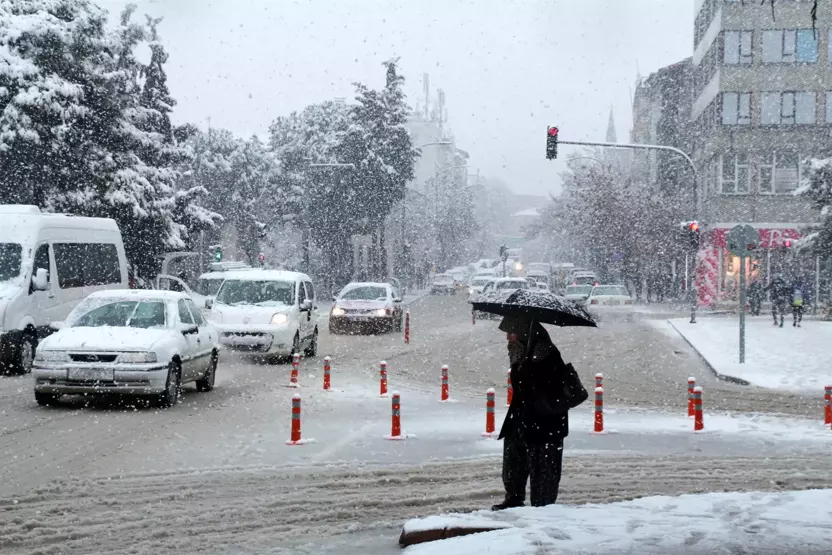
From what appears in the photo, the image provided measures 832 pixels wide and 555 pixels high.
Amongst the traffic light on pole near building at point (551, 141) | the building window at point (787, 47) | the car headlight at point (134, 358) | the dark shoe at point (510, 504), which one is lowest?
the dark shoe at point (510, 504)

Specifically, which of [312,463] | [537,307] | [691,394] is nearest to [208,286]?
[691,394]

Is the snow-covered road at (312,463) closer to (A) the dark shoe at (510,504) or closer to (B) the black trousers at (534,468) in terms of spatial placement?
(A) the dark shoe at (510,504)

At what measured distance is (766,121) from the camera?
181 ft

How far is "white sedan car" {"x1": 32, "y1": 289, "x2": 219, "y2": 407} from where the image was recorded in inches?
572

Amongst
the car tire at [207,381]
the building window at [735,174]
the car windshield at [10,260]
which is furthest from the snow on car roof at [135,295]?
the building window at [735,174]

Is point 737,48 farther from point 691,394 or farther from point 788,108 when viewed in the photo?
point 691,394

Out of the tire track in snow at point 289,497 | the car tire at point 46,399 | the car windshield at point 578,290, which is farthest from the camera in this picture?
the car windshield at point 578,290

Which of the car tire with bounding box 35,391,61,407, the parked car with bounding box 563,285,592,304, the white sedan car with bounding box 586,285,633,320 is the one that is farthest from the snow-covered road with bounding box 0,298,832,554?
the parked car with bounding box 563,285,592,304

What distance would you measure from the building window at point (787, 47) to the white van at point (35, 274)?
4092 cm

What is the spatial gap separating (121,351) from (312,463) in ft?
15.6

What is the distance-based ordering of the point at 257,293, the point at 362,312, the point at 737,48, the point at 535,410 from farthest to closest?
the point at 737,48, the point at 362,312, the point at 257,293, the point at 535,410

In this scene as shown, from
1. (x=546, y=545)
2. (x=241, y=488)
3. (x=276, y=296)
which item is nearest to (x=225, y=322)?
(x=276, y=296)

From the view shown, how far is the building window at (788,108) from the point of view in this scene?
5462cm

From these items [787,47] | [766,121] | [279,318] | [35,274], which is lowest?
[279,318]
